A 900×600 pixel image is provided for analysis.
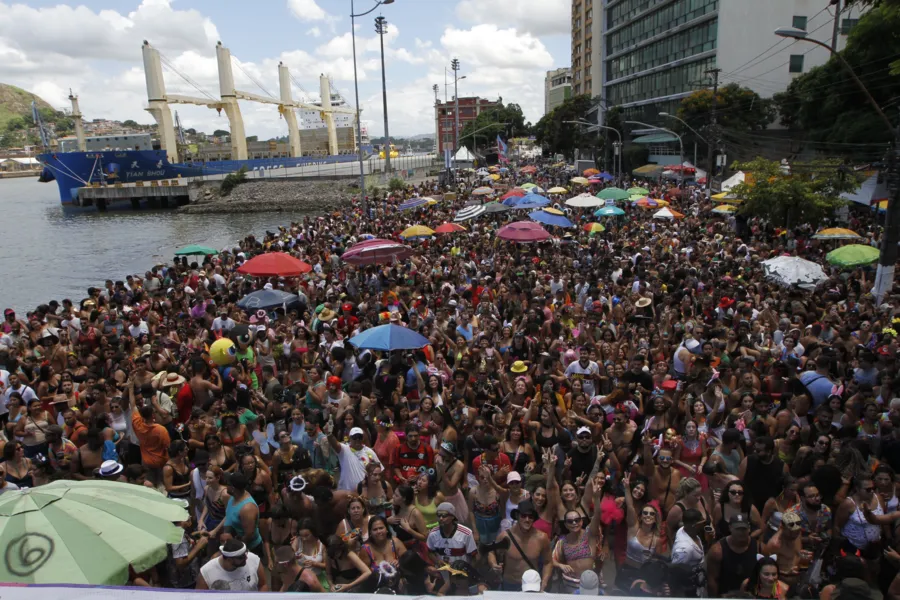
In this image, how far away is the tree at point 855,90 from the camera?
25.0 m

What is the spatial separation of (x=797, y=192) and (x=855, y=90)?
14.9 m

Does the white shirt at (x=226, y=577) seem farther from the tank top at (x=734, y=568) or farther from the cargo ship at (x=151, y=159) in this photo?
the cargo ship at (x=151, y=159)

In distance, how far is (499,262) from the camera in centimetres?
1511

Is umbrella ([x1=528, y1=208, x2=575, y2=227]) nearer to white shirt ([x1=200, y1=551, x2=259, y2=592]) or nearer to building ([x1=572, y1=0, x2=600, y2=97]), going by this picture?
white shirt ([x1=200, y1=551, x2=259, y2=592])

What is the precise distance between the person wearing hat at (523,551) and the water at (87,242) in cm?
2394

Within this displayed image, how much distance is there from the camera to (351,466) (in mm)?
5391

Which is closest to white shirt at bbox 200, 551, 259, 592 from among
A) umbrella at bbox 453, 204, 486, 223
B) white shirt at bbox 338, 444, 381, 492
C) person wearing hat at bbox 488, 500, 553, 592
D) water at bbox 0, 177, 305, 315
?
white shirt at bbox 338, 444, 381, 492

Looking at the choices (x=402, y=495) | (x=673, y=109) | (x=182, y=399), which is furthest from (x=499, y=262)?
(x=673, y=109)

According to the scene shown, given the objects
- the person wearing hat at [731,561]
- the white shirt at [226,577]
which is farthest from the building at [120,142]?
the person wearing hat at [731,561]

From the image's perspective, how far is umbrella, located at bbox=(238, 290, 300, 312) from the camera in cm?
1045

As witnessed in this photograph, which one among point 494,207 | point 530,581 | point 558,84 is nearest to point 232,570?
point 530,581

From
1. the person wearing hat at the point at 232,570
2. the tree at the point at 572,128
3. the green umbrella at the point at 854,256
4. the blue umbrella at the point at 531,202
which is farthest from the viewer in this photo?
the tree at the point at 572,128

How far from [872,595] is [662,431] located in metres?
2.45

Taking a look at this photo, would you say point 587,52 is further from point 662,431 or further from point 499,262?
point 662,431
